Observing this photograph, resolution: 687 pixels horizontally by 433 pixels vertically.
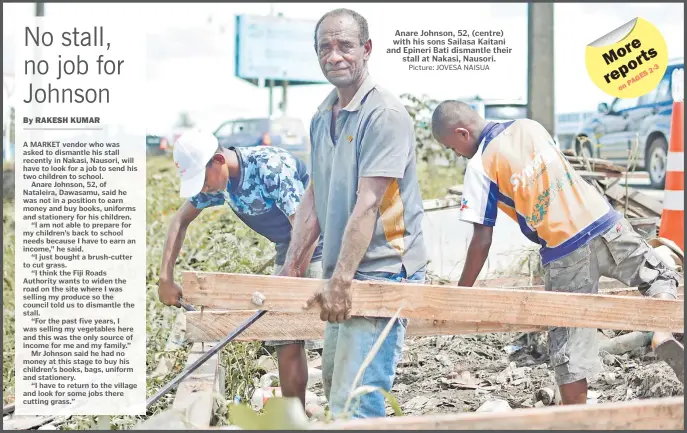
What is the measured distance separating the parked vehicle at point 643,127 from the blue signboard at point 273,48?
4.16 meters

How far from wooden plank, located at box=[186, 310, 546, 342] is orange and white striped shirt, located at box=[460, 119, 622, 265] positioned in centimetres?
52

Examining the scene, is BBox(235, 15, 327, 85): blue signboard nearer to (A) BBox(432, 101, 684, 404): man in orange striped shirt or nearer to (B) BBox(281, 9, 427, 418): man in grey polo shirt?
(A) BBox(432, 101, 684, 404): man in orange striped shirt

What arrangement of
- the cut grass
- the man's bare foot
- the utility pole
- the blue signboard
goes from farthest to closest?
1. the blue signboard
2. the utility pole
3. the cut grass
4. the man's bare foot

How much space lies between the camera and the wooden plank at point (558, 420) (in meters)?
1.95

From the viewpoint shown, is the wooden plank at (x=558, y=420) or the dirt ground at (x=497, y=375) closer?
the wooden plank at (x=558, y=420)

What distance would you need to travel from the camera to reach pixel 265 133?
55.9ft

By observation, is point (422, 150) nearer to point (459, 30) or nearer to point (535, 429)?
point (459, 30)

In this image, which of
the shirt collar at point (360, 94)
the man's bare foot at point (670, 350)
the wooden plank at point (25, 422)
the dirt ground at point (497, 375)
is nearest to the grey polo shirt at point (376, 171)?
the shirt collar at point (360, 94)

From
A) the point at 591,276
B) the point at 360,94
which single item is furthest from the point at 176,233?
the point at 591,276

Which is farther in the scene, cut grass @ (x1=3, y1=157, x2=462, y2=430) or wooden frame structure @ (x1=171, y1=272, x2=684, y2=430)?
cut grass @ (x1=3, y1=157, x2=462, y2=430)

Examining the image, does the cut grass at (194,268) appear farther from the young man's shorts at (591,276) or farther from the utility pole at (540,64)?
the utility pole at (540,64)

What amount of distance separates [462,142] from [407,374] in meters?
1.73

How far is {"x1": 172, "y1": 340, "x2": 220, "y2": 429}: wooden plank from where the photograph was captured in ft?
9.00

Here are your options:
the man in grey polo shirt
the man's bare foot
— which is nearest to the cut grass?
the man in grey polo shirt
